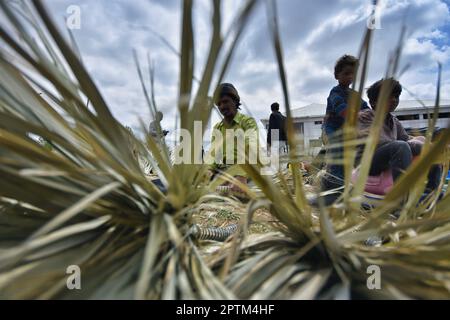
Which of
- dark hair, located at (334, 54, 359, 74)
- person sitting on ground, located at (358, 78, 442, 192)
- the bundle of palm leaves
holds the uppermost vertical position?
dark hair, located at (334, 54, 359, 74)

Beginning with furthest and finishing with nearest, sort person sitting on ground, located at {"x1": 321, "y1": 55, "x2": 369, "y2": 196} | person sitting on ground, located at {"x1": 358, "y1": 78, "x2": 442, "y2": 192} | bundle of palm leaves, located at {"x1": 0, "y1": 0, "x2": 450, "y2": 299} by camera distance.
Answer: person sitting on ground, located at {"x1": 321, "y1": 55, "x2": 369, "y2": 196}, person sitting on ground, located at {"x1": 358, "y1": 78, "x2": 442, "y2": 192}, bundle of palm leaves, located at {"x1": 0, "y1": 0, "x2": 450, "y2": 299}

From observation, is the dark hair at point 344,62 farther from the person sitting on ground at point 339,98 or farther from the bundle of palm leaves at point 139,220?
the bundle of palm leaves at point 139,220

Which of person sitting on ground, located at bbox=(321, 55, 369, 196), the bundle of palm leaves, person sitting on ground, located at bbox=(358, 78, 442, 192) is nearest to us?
the bundle of palm leaves

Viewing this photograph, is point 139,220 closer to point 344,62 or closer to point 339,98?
point 339,98

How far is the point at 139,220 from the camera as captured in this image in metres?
0.43

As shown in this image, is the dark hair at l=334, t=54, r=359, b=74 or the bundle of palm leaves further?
the dark hair at l=334, t=54, r=359, b=74

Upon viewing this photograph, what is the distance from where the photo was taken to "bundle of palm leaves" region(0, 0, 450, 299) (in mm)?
354

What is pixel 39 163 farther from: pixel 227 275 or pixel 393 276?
pixel 393 276

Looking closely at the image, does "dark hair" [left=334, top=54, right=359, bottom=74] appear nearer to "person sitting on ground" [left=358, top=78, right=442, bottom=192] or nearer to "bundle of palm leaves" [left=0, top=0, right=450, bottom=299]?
"person sitting on ground" [left=358, top=78, right=442, bottom=192]

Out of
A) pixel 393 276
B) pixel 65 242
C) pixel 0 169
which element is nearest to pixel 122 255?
pixel 65 242

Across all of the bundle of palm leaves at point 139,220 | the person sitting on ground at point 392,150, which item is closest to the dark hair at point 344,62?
the person sitting on ground at point 392,150

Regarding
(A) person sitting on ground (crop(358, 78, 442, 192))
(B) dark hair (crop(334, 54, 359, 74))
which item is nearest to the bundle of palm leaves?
(A) person sitting on ground (crop(358, 78, 442, 192))

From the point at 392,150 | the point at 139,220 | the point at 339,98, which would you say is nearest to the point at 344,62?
the point at 339,98

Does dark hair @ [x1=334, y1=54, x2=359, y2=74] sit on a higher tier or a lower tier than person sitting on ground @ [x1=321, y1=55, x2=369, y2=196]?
higher
